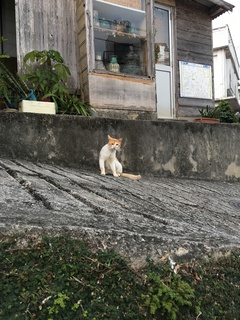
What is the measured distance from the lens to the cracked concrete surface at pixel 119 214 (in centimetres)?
154

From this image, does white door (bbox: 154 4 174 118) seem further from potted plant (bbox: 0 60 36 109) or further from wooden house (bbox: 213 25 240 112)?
wooden house (bbox: 213 25 240 112)

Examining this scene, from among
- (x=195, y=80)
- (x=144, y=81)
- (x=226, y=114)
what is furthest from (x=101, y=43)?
(x=226, y=114)

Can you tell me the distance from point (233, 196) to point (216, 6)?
6298 millimetres

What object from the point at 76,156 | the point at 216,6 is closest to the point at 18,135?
the point at 76,156

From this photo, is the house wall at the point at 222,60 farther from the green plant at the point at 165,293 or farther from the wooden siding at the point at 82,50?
the green plant at the point at 165,293

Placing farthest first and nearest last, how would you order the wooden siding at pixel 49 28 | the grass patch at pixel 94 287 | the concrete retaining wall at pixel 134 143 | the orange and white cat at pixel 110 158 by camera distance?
the wooden siding at pixel 49 28
the concrete retaining wall at pixel 134 143
the orange and white cat at pixel 110 158
the grass patch at pixel 94 287

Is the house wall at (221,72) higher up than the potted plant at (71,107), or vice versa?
the house wall at (221,72)

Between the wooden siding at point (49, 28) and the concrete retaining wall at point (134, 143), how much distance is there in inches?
70.1

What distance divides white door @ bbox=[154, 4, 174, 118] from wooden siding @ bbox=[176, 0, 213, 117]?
0.20 metres

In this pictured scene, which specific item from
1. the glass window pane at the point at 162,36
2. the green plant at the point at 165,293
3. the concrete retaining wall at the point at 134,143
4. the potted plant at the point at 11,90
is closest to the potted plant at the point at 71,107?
the potted plant at the point at 11,90

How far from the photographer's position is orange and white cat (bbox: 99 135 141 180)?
372cm

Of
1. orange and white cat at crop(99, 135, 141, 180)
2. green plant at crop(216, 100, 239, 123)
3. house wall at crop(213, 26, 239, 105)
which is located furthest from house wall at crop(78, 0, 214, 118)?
house wall at crop(213, 26, 239, 105)

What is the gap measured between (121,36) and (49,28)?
1.43m

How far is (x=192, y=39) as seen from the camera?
8.15 metres
